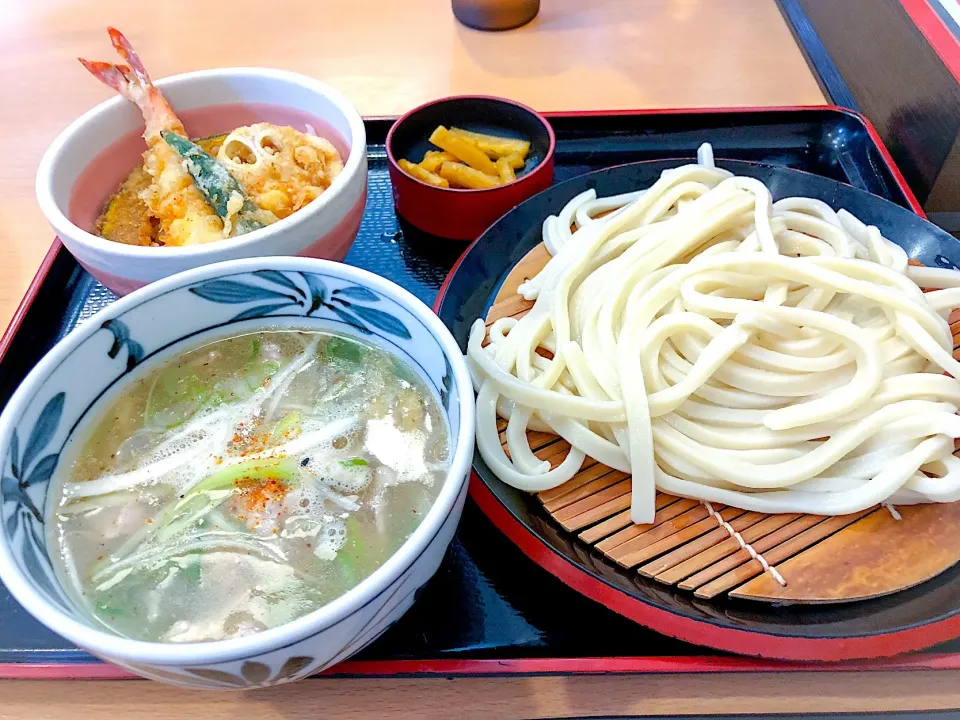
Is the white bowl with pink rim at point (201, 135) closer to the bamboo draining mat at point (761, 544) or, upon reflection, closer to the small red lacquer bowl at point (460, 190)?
the small red lacquer bowl at point (460, 190)

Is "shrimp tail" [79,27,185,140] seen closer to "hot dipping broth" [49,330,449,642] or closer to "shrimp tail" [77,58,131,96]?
"shrimp tail" [77,58,131,96]

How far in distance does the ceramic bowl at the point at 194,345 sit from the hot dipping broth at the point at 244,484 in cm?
2

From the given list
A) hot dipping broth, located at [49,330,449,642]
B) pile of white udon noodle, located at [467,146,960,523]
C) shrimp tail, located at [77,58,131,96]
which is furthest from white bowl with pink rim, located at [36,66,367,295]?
pile of white udon noodle, located at [467,146,960,523]

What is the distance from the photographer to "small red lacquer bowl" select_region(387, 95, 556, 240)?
1.25 m

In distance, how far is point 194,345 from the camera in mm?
861

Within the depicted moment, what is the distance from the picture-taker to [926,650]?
78 centimetres

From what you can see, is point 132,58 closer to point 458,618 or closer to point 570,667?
point 458,618

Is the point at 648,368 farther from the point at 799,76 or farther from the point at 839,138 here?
the point at 799,76

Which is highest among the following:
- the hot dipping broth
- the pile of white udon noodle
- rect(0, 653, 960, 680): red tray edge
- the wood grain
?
the hot dipping broth

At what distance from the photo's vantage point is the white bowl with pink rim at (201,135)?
934mm

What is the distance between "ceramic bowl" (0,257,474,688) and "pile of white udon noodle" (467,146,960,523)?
0.27 m

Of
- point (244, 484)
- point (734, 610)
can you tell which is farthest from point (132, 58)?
point (734, 610)

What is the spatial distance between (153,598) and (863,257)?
1.16 m

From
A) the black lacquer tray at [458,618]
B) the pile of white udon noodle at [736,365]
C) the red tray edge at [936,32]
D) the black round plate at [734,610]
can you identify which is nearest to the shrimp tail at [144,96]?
the black lacquer tray at [458,618]
